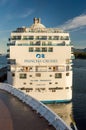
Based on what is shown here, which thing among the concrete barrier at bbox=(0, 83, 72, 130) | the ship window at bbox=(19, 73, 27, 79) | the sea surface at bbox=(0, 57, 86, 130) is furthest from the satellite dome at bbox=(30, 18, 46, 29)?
the concrete barrier at bbox=(0, 83, 72, 130)

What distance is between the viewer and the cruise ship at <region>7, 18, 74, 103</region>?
49.8m

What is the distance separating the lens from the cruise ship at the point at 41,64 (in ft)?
163

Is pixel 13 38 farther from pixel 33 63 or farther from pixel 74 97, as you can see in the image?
pixel 74 97

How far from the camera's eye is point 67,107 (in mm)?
49406

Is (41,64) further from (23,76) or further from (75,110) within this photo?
(75,110)

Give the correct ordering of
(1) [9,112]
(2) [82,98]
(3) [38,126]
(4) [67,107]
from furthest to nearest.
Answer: (2) [82,98]
(4) [67,107]
(1) [9,112]
(3) [38,126]

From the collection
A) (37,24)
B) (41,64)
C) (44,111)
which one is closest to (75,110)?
(41,64)

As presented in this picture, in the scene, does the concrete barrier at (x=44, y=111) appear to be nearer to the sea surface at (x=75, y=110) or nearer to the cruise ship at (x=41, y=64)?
the sea surface at (x=75, y=110)

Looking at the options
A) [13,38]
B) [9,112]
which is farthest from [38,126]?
[13,38]

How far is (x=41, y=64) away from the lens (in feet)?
166

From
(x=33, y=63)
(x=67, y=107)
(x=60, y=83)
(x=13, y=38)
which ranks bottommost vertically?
(x=67, y=107)

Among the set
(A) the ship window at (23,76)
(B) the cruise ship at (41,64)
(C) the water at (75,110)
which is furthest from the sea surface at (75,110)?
(A) the ship window at (23,76)

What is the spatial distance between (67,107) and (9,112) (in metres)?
28.9

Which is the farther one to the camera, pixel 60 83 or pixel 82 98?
pixel 82 98
